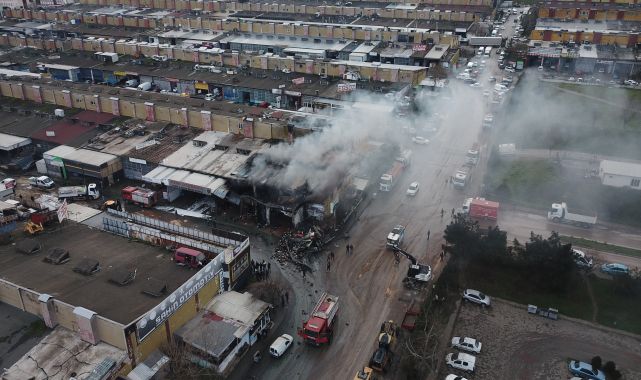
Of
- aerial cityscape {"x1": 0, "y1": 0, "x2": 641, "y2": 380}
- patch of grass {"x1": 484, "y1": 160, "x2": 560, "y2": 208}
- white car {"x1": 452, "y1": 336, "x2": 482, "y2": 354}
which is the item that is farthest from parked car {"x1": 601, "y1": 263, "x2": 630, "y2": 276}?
white car {"x1": 452, "y1": 336, "x2": 482, "y2": 354}

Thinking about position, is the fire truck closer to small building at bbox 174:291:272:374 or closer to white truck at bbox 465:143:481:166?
small building at bbox 174:291:272:374

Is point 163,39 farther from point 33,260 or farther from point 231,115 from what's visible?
point 33,260

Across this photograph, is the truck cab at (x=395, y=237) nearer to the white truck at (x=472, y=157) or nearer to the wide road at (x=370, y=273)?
the wide road at (x=370, y=273)

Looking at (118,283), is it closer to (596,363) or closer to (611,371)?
(596,363)

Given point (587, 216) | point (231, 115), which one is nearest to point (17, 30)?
point (231, 115)

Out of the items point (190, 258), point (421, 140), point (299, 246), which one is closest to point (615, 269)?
point (299, 246)

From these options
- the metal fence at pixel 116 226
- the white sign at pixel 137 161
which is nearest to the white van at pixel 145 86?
the white sign at pixel 137 161
